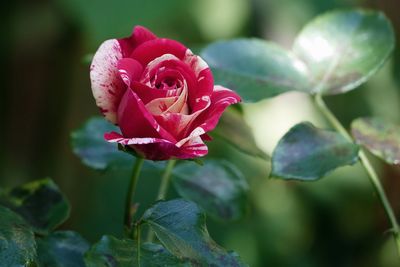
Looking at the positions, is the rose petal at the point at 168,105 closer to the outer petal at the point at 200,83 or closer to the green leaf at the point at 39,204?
the outer petal at the point at 200,83

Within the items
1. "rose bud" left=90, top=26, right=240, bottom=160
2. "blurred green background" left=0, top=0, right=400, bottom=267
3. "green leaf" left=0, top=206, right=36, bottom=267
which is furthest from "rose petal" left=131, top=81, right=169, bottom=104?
"blurred green background" left=0, top=0, right=400, bottom=267

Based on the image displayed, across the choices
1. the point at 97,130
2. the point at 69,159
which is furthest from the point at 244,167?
the point at 97,130

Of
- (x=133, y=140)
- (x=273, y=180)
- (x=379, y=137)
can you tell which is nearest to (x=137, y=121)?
(x=133, y=140)

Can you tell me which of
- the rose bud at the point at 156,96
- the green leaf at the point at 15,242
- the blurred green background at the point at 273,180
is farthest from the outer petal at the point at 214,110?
the blurred green background at the point at 273,180

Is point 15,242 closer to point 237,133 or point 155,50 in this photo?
point 155,50

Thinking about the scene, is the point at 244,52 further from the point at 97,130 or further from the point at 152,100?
the point at 152,100
